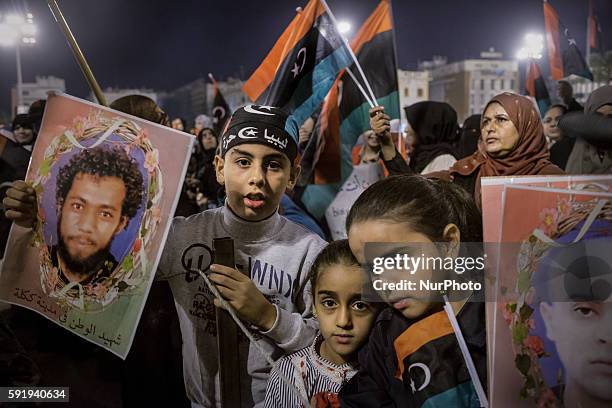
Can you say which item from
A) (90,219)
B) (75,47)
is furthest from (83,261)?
(75,47)

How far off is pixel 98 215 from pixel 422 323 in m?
1.23

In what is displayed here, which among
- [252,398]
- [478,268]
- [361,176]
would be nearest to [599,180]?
[478,268]

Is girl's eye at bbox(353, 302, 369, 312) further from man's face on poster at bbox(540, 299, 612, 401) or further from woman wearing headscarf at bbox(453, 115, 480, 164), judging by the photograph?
woman wearing headscarf at bbox(453, 115, 480, 164)

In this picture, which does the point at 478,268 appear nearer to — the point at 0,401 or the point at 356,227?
the point at 356,227

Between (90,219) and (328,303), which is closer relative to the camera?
(328,303)

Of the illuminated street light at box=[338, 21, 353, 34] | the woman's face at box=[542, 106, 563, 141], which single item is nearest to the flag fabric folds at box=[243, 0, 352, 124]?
the illuminated street light at box=[338, 21, 353, 34]

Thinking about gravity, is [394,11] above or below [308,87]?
above

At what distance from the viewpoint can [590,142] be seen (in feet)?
6.84

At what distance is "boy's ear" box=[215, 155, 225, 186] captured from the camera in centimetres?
211

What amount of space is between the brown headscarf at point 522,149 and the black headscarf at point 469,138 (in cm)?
94

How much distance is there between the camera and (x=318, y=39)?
2.56 m

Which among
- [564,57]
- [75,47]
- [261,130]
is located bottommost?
[261,130]

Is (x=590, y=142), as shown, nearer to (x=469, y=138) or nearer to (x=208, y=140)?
(x=469, y=138)

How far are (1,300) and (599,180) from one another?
2.19m
